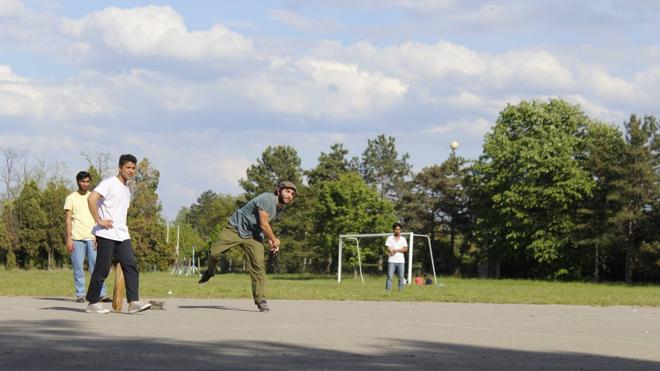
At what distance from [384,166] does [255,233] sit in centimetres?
9720

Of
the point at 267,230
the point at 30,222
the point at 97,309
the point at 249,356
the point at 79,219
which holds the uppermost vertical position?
the point at 30,222

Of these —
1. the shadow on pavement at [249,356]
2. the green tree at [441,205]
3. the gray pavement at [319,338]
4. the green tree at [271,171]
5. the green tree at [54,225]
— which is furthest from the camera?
the green tree at [271,171]

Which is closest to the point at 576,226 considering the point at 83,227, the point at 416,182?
the point at 416,182

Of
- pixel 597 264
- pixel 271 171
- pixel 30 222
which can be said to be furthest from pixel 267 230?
pixel 271 171

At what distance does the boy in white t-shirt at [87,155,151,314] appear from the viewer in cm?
1238

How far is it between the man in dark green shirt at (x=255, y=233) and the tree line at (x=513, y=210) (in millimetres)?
49251

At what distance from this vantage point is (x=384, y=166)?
11056 cm

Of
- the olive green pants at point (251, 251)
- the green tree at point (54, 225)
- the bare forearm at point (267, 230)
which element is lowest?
the olive green pants at point (251, 251)

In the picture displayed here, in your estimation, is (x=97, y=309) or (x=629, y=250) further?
(x=629, y=250)

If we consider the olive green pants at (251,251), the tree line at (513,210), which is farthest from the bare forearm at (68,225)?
the tree line at (513,210)

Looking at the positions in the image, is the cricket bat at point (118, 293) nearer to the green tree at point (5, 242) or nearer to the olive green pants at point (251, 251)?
the olive green pants at point (251, 251)

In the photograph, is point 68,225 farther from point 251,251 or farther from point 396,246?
point 396,246

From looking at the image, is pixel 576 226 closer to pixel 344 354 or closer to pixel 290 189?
pixel 290 189

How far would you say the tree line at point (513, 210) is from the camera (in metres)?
62.7
